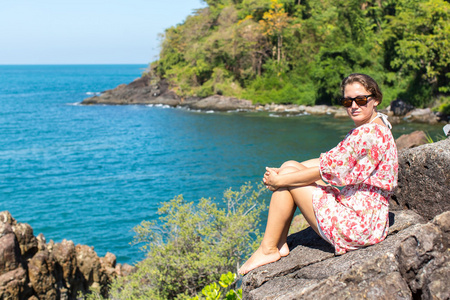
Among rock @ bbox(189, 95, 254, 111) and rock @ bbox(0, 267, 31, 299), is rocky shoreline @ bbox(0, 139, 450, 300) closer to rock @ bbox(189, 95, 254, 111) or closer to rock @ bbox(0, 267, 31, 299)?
rock @ bbox(0, 267, 31, 299)

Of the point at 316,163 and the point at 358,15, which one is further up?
the point at 358,15

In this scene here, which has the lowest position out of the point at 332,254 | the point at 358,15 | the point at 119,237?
the point at 119,237

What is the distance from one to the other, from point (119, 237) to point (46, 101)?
57072 millimetres

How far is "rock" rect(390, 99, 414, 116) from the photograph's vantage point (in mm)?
37375

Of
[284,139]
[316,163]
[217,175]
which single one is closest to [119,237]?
[217,175]

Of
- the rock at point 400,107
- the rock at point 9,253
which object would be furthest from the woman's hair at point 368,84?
the rock at point 400,107

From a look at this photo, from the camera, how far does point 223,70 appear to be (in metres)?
53.8

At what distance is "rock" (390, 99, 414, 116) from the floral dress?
3591 cm

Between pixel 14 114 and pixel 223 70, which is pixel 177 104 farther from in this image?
pixel 14 114

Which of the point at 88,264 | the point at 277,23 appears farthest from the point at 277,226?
the point at 277,23

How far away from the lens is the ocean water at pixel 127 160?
2064 cm

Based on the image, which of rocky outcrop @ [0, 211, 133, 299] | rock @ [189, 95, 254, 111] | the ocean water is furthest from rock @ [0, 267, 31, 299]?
rock @ [189, 95, 254, 111]

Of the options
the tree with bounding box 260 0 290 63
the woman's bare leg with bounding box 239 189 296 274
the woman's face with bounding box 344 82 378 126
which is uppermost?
the tree with bounding box 260 0 290 63

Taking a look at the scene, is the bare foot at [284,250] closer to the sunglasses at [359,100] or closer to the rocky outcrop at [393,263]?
the rocky outcrop at [393,263]
